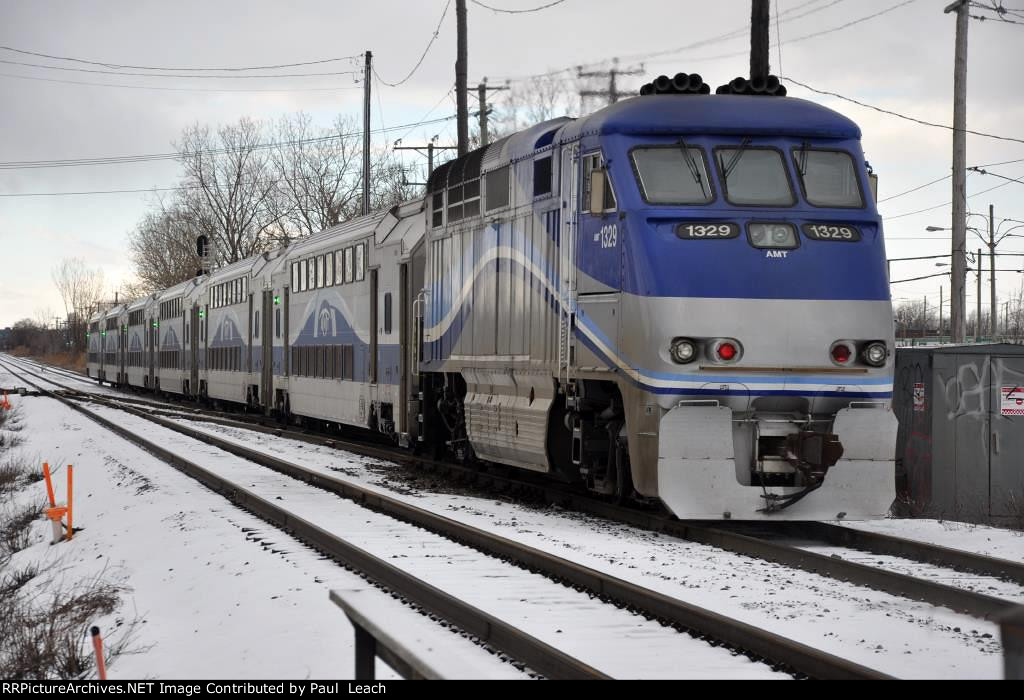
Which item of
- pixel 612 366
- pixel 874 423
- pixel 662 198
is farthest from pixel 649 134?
pixel 874 423

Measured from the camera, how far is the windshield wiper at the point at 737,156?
35.3 feet

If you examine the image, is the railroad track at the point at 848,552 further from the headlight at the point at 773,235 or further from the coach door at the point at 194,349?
the coach door at the point at 194,349

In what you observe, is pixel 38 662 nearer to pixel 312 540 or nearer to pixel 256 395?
pixel 312 540

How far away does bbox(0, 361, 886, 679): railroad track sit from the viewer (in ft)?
19.1

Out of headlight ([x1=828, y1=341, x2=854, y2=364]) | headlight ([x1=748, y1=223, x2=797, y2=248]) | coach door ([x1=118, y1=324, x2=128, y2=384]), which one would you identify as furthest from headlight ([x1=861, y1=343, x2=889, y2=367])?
coach door ([x1=118, y1=324, x2=128, y2=384])

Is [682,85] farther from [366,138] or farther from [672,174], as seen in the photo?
[366,138]

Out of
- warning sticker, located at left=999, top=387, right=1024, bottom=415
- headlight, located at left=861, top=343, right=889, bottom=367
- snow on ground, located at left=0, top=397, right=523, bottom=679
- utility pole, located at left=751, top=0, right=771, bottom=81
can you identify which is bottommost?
snow on ground, located at left=0, top=397, right=523, bottom=679

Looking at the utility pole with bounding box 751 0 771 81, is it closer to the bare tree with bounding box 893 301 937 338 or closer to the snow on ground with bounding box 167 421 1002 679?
the snow on ground with bounding box 167 421 1002 679

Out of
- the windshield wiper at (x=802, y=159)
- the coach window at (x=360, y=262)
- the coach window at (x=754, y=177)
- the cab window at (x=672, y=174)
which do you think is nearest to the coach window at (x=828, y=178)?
the windshield wiper at (x=802, y=159)

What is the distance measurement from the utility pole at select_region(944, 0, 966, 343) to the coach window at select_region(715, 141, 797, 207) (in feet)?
31.4

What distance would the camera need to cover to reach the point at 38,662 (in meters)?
7.61

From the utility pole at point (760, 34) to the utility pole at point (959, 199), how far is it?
157 inches

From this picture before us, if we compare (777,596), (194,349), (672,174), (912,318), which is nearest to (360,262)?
(672,174)

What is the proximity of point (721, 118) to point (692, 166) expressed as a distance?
54cm
